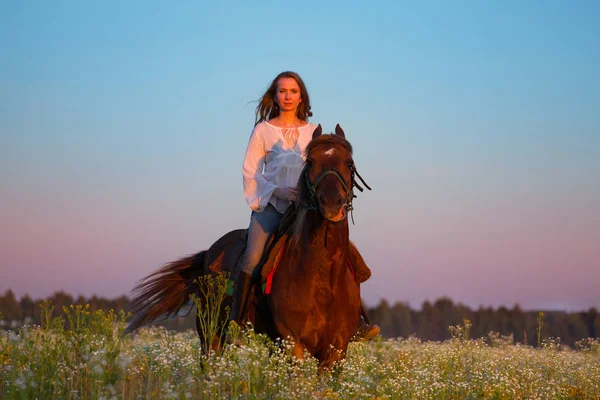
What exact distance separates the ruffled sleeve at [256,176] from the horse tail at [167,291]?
3.02 metres

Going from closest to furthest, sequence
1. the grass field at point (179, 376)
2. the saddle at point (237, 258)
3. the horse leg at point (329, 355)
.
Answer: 1. the grass field at point (179, 376)
2. the horse leg at point (329, 355)
3. the saddle at point (237, 258)

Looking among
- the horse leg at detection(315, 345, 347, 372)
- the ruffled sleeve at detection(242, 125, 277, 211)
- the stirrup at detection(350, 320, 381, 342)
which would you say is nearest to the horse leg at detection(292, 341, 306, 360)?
the horse leg at detection(315, 345, 347, 372)

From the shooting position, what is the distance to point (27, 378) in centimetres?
600

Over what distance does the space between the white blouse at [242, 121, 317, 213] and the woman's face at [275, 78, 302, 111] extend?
0.33 metres

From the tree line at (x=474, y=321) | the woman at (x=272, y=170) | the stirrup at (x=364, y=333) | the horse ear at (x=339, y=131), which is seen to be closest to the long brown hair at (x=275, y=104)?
the woman at (x=272, y=170)

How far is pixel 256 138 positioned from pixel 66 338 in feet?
12.0

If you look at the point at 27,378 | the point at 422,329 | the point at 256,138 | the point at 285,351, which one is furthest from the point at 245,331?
the point at 422,329

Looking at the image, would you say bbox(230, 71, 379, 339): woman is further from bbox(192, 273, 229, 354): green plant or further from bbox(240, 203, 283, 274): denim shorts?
bbox(192, 273, 229, 354): green plant

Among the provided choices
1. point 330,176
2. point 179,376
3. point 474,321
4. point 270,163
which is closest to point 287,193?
point 270,163

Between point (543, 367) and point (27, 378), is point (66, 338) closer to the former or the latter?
point (27, 378)

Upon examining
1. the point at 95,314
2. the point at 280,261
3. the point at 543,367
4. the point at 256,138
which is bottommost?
the point at 543,367

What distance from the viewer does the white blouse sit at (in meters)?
8.86

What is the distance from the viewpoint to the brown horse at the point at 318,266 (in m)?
7.37

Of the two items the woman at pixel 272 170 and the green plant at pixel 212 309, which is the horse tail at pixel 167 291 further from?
the woman at pixel 272 170
